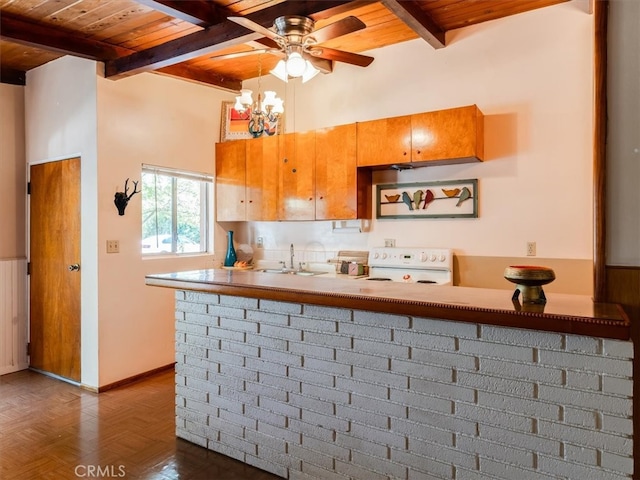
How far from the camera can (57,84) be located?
3.83 metres

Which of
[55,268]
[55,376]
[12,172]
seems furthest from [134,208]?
[55,376]

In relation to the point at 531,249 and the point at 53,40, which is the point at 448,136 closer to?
the point at 531,249

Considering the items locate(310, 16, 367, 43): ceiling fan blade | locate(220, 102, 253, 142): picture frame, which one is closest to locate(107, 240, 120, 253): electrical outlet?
locate(220, 102, 253, 142): picture frame

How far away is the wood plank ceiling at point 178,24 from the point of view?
9.14 feet

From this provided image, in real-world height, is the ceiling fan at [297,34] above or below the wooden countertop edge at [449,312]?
above

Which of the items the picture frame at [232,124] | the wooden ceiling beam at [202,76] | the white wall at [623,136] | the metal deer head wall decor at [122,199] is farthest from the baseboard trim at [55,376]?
the white wall at [623,136]

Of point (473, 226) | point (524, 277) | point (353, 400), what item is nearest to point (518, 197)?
point (473, 226)

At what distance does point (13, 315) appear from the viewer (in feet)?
13.2

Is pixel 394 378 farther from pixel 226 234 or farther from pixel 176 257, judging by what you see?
pixel 226 234

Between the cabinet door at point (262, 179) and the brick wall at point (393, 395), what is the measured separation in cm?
187

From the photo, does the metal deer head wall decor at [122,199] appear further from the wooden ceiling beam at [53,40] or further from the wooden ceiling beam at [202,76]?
the wooden ceiling beam at [202,76]

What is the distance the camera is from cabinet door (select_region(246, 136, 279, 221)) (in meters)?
4.27

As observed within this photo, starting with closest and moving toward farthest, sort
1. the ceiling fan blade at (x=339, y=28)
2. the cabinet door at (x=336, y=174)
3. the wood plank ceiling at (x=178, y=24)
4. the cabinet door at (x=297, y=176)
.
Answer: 1. the ceiling fan blade at (x=339, y=28)
2. the wood plank ceiling at (x=178, y=24)
3. the cabinet door at (x=336, y=174)
4. the cabinet door at (x=297, y=176)

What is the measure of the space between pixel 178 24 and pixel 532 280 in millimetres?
2992
